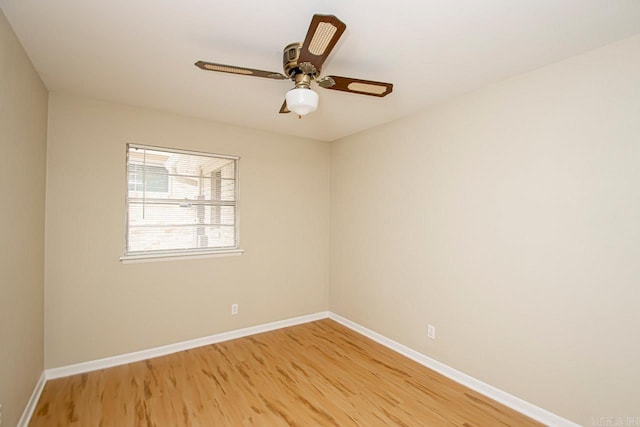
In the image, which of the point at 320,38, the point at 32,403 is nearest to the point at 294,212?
the point at 320,38

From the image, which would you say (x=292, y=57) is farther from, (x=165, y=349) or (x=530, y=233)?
(x=165, y=349)

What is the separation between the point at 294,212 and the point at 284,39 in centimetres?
242

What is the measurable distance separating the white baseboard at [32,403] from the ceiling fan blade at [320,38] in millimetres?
2891

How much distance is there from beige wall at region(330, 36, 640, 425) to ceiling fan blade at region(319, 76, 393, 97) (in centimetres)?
111

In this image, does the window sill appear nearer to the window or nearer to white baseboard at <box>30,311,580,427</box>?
the window

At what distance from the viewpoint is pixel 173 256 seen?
10.4 feet

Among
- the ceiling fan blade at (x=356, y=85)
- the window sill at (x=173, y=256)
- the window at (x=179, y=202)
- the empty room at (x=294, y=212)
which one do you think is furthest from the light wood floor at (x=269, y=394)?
the ceiling fan blade at (x=356, y=85)

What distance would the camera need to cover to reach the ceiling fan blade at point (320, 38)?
126 cm

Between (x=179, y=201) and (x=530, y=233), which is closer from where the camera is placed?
(x=530, y=233)

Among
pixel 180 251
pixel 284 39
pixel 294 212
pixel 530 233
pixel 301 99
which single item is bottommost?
pixel 180 251

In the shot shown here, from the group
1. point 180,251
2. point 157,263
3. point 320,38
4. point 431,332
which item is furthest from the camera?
point 180,251

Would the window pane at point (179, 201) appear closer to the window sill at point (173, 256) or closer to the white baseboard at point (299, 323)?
the window sill at point (173, 256)

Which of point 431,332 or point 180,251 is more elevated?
point 180,251

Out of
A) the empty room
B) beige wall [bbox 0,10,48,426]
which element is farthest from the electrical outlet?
beige wall [bbox 0,10,48,426]
